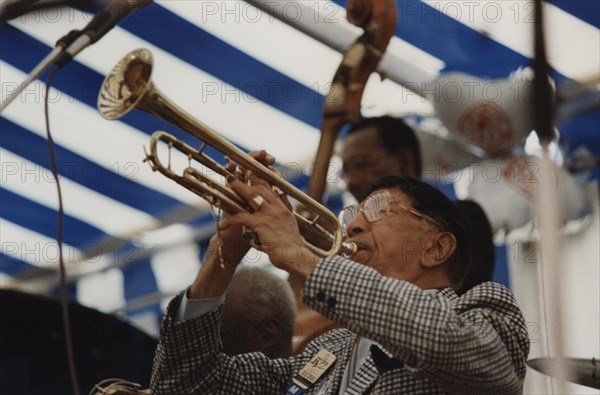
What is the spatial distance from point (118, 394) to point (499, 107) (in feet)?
9.70

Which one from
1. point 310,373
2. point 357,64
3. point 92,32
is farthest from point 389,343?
point 357,64

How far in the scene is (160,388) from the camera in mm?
2721

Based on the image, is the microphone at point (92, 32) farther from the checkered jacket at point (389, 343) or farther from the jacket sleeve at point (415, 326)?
the jacket sleeve at point (415, 326)

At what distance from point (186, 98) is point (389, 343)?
3.97 meters

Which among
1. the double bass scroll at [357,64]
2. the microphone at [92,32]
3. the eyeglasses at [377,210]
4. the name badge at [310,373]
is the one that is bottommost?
the name badge at [310,373]

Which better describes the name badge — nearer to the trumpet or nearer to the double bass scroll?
the trumpet

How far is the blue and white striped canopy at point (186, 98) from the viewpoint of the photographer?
17.5 feet

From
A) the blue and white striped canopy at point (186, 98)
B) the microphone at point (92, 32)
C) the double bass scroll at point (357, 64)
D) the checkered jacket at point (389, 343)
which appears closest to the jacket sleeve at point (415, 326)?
the checkered jacket at point (389, 343)

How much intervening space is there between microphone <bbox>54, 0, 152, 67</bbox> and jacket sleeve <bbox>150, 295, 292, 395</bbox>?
0.79 meters

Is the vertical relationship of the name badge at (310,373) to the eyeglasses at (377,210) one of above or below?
below

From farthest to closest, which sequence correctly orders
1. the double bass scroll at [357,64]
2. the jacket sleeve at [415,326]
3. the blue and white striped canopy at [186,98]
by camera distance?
the blue and white striped canopy at [186,98] < the double bass scroll at [357,64] < the jacket sleeve at [415,326]

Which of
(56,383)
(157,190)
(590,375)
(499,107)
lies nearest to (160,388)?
(56,383)

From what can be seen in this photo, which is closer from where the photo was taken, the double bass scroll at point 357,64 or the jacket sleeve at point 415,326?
the jacket sleeve at point 415,326

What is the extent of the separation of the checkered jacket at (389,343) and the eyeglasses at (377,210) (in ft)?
0.87
